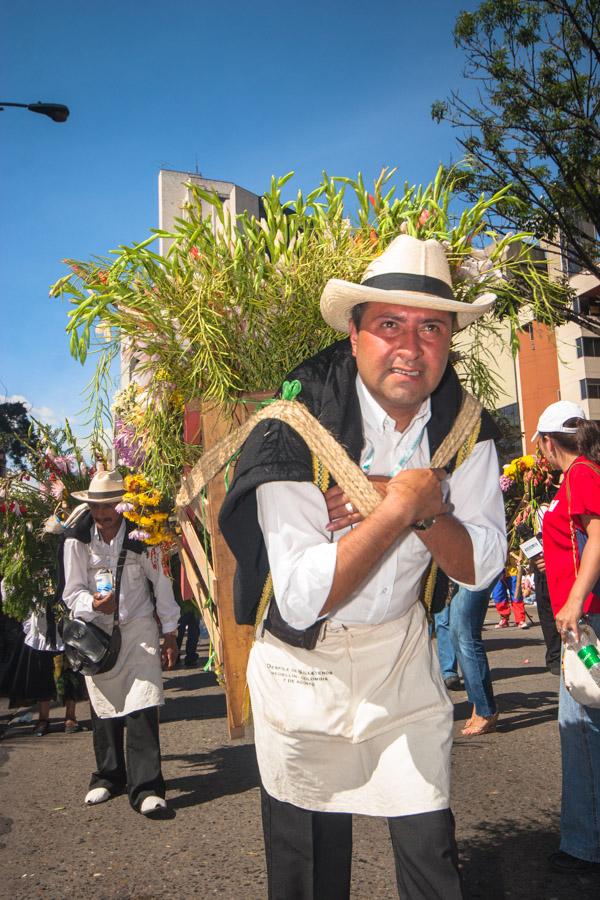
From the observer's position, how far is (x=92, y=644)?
5391 millimetres

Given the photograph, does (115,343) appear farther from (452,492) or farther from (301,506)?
(452,492)

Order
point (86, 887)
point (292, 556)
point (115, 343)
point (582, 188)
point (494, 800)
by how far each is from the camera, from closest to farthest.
A: point (292, 556), point (115, 343), point (86, 887), point (494, 800), point (582, 188)

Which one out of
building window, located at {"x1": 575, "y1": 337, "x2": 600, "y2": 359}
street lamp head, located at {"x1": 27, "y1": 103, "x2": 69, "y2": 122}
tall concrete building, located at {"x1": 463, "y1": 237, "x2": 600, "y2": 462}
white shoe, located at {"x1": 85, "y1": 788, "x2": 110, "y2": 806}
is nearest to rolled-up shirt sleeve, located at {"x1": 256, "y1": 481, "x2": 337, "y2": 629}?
white shoe, located at {"x1": 85, "y1": 788, "x2": 110, "y2": 806}

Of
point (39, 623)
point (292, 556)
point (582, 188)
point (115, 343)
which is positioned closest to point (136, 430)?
point (115, 343)

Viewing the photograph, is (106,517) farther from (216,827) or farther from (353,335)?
(353,335)

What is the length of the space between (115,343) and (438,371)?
113cm

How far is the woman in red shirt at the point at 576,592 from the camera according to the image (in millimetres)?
3682

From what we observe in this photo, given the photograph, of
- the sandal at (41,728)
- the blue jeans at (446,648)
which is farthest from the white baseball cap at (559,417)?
the sandal at (41,728)

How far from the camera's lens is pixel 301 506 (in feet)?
7.25

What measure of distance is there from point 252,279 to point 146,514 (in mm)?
1879

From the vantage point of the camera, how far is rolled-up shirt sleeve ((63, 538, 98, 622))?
5.47 metres

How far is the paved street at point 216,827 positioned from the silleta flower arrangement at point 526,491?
1.64 metres

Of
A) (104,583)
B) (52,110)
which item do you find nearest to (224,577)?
(104,583)

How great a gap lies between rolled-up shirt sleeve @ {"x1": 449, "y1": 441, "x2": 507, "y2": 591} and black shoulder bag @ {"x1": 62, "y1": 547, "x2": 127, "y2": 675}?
3.55 m
